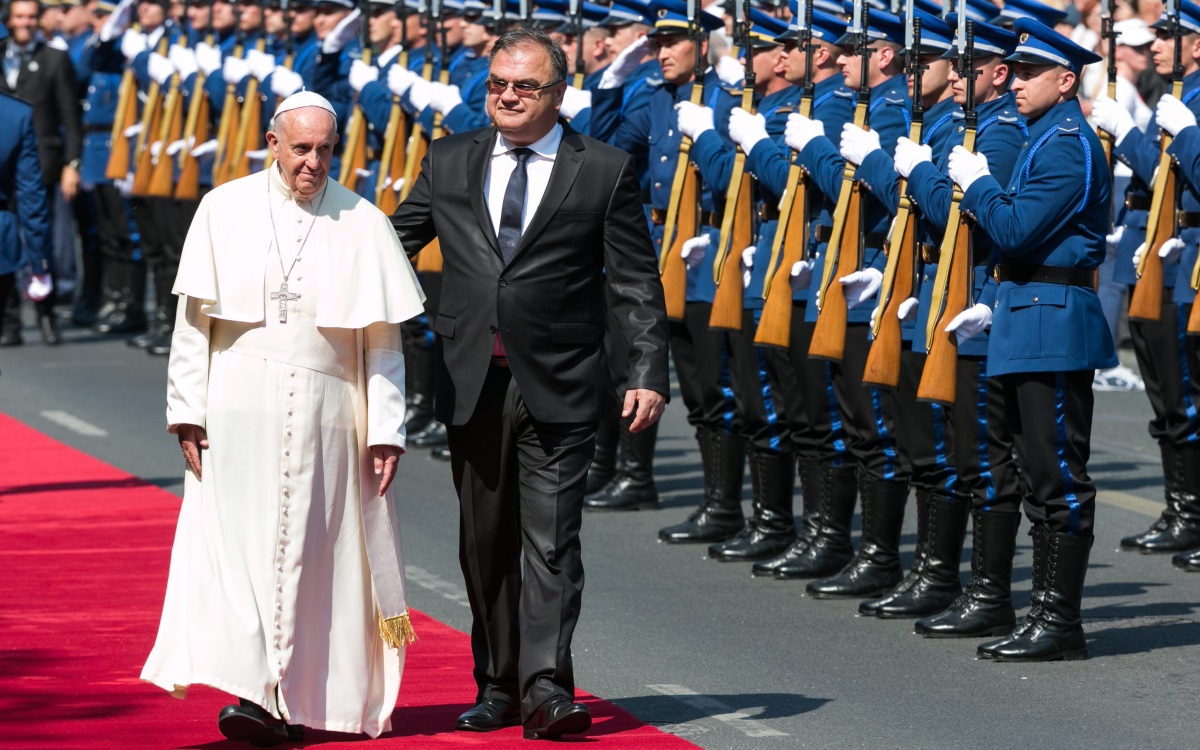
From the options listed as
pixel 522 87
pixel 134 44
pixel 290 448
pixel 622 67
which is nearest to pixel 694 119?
pixel 622 67

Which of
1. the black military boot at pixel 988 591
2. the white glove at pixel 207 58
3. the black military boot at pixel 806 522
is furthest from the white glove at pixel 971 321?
the white glove at pixel 207 58

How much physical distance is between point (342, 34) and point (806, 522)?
5651mm

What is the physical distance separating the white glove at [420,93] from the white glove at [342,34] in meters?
1.61

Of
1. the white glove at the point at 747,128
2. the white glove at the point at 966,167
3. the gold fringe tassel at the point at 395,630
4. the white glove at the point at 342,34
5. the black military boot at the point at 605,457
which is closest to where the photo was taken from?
the gold fringe tassel at the point at 395,630

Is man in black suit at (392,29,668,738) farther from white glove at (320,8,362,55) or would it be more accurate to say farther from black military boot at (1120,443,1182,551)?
white glove at (320,8,362,55)

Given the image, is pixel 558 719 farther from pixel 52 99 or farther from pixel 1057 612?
pixel 52 99

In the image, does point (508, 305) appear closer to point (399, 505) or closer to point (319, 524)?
point (319, 524)

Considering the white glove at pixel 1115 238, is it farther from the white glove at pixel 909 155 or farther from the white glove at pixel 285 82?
Answer: the white glove at pixel 285 82

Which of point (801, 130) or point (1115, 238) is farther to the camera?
point (1115, 238)

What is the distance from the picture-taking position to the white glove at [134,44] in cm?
1623

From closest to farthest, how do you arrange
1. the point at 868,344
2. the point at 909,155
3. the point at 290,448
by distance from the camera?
the point at 290,448
the point at 909,155
the point at 868,344

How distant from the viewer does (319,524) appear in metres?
5.87

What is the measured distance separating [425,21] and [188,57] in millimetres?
3555

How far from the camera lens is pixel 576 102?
34.8 ft
